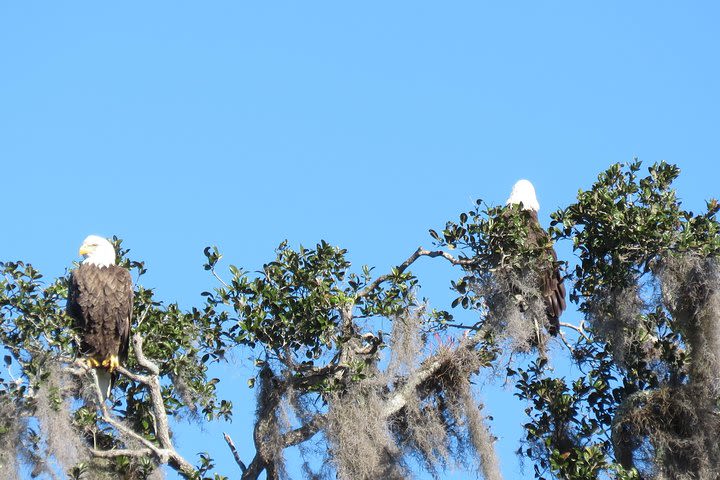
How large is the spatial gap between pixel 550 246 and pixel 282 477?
7.85 feet

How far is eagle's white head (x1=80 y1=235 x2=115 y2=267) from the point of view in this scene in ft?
32.0

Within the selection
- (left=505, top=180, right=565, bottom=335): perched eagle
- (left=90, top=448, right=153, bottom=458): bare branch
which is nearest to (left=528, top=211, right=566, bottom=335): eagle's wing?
(left=505, top=180, right=565, bottom=335): perched eagle

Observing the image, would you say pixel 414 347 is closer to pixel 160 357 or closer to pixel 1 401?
pixel 160 357

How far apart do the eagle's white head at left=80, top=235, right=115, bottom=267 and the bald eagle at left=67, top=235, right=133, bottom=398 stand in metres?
0.02

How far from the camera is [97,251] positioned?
9844 mm

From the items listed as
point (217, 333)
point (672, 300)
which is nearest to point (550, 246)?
point (672, 300)

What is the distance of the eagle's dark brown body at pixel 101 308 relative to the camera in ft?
31.3

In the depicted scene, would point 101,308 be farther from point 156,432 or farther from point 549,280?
point 549,280

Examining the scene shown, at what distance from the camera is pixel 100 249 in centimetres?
984

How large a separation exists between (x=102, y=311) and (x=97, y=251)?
532 mm

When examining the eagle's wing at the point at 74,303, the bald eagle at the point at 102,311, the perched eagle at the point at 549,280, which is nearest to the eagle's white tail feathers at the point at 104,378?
the bald eagle at the point at 102,311

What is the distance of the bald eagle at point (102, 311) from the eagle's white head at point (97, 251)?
0.02 metres

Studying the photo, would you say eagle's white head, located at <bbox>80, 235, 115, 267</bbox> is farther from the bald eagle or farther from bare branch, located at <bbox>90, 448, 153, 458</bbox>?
bare branch, located at <bbox>90, 448, 153, 458</bbox>

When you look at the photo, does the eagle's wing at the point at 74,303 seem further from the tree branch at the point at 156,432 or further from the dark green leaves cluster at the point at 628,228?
the dark green leaves cluster at the point at 628,228
